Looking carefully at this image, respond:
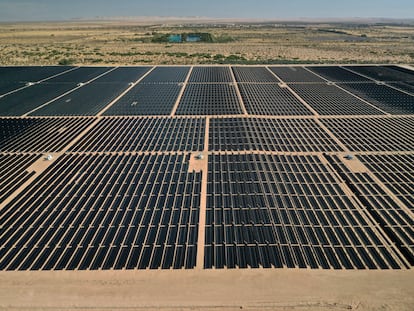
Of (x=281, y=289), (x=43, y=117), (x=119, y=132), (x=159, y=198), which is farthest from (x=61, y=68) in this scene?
(x=281, y=289)

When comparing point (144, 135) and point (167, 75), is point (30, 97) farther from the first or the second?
point (144, 135)

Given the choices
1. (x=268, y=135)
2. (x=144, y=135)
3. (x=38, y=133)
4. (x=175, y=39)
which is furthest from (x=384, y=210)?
(x=175, y=39)

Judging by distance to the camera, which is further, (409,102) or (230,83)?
(230,83)

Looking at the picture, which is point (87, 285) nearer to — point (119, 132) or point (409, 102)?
point (119, 132)

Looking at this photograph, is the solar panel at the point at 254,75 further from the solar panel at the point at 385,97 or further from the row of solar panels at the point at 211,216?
the row of solar panels at the point at 211,216

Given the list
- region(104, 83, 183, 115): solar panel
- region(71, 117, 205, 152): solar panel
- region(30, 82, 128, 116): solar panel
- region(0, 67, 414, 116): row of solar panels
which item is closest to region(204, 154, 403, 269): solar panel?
region(71, 117, 205, 152): solar panel

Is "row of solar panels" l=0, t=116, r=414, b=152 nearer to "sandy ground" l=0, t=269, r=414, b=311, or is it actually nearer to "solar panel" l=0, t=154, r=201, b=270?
"solar panel" l=0, t=154, r=201, b=270
